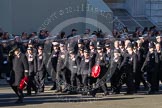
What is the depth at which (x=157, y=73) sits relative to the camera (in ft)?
73.7

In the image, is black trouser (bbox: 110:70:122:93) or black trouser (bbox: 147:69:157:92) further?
black trouser (bbox: 147:69:157:92)

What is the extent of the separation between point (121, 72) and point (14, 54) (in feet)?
13.1

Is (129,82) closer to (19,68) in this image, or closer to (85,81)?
(85,81)

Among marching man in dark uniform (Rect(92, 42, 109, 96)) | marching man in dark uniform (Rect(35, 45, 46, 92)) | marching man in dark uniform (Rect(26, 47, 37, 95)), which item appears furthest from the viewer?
marching man in dark uniform (Rect(35, 45, 46, 92))

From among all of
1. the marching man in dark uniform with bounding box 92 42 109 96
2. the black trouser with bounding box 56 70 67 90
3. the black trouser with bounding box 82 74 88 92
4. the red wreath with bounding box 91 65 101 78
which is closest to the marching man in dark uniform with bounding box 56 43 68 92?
the black trouser with bounding box 56 70 67 90

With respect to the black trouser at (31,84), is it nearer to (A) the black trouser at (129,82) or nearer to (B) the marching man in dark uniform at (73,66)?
(B) the marching man in dark uniform at (73,66)

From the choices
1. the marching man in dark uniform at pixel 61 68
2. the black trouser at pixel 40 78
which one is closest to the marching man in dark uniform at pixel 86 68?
the marching man in dark uniform at pixel 61 68

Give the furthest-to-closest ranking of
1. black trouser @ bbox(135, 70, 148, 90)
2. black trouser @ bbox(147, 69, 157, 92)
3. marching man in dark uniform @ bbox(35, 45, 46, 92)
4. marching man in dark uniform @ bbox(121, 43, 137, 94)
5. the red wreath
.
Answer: black trouser @ bbox(135, 70, 148, 90) → black trouser @ bbox(147, 69, 157, 92) → marching man in dark uniform @ bbox(35, 45, 46, 92) → marching man in dark uniform @ bbox(121, 43, 137, 94) → the red wreath

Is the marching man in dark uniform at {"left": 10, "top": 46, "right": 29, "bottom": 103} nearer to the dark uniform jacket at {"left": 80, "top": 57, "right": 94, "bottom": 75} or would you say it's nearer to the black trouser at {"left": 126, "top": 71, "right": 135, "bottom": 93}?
the dark uniform jacket at {"left": 80, "top": 57, "right": 94, "bottom": 75}

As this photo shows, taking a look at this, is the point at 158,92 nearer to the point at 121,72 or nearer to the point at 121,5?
the point at 121,72

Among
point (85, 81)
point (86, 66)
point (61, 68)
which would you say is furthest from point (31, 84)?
point (86, 66)

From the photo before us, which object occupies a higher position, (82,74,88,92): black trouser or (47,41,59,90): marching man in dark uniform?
(47,41,59,90): marching man in dark uniform

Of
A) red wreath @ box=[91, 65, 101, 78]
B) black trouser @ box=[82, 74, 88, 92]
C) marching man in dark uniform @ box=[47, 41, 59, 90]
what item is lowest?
black trouser @ box=[82, 74, 88, 92]

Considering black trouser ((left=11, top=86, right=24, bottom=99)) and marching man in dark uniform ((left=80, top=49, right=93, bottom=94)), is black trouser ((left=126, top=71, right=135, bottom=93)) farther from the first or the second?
black trouser ((left=11, top=86, right=24, bottom=99))
